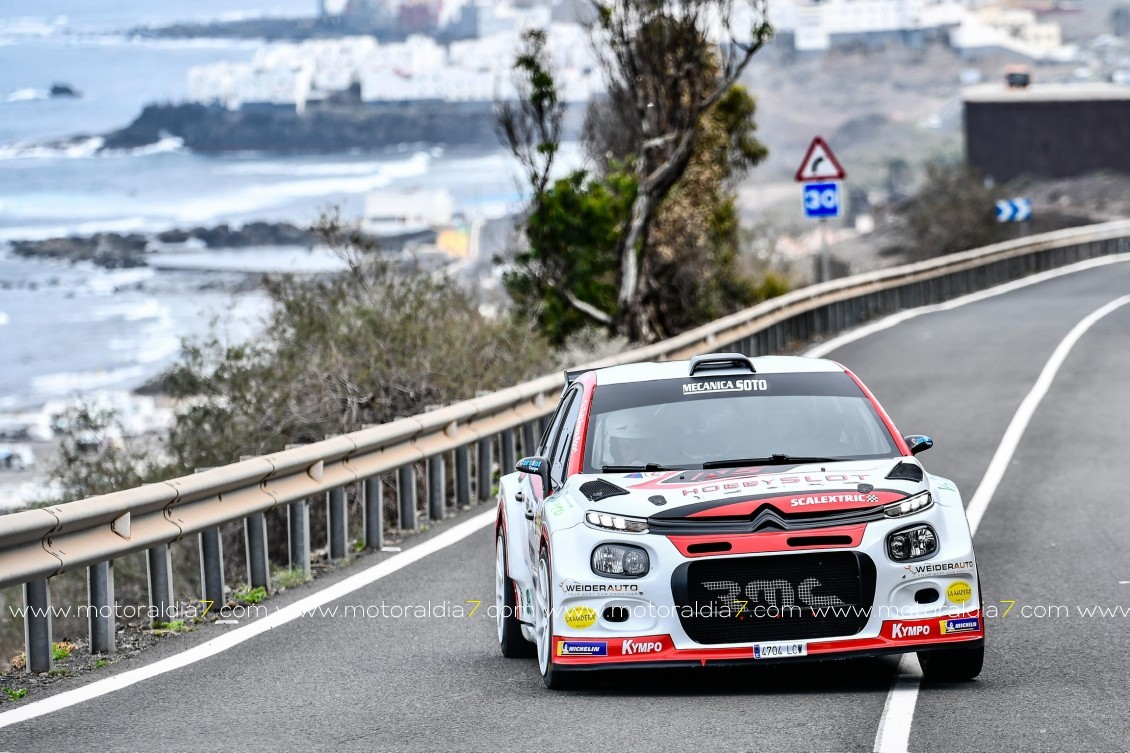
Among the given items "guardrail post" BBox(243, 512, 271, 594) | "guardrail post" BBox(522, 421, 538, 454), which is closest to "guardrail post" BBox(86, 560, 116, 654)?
"guardrail post" BBox(243, 512, 271, 594)

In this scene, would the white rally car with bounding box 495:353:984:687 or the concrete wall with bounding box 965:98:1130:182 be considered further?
the concrete wall with bounding box 965:98:1130:182

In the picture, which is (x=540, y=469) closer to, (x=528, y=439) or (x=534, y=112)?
(x=528, y=439)

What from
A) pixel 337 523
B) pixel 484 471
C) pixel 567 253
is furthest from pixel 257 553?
pixel 567 253

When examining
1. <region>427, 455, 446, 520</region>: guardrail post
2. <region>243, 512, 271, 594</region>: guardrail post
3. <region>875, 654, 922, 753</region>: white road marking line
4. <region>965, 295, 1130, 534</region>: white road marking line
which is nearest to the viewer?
<region>875, 654, 922, 753</region>: white road marking line

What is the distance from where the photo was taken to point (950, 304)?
35000 millimetres

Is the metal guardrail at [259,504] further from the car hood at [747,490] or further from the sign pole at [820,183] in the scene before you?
the sign pole at [820,183]

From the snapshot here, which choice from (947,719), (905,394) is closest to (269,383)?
(905,394)

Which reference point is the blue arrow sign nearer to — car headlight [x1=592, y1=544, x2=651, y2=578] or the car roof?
the car roof

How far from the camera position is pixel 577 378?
8.98m

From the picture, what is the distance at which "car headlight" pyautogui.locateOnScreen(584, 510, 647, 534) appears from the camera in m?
7.12

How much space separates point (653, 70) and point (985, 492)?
1631 cm

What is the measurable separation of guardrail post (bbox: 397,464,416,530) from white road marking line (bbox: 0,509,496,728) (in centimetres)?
32

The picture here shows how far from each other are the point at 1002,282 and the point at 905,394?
21834 mm

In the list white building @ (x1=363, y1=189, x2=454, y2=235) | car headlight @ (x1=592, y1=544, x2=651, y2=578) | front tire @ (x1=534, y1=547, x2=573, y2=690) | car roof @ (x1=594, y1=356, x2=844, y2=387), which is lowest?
white building @ (x1=363, y1=189, x2=454, y2=235)
